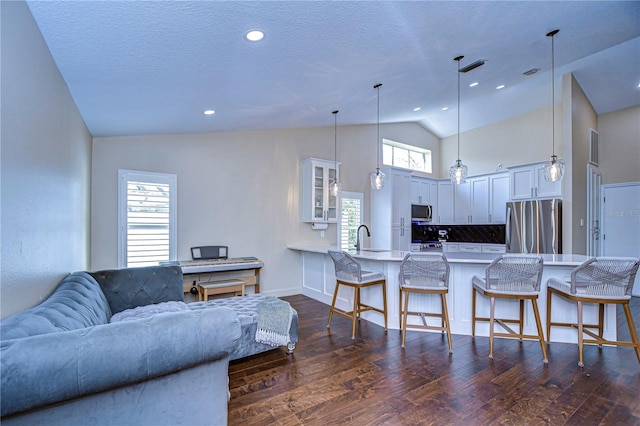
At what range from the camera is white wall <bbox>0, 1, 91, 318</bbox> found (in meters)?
1.30

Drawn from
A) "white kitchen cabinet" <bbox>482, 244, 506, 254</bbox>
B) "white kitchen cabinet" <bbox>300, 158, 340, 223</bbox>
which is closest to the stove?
"white kitchen cabinet" <bbox>482, 244, 506, 254</bbox>

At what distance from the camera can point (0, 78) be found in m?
1.22

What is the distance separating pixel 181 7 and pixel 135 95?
1.28 metres

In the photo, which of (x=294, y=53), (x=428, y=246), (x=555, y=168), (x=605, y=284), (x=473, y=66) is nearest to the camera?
(x=294, y=53)

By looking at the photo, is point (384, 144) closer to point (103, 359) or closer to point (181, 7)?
point (181, 7)

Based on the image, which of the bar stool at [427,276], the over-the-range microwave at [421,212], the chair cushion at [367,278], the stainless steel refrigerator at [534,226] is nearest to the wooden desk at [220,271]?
the chair cushion at [367,278]

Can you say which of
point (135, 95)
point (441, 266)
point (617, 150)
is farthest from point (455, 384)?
point (617, 150)

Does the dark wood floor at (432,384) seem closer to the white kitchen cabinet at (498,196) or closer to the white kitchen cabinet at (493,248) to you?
the white kitchen cabinet at (493,248)

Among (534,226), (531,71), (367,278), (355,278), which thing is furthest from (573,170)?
(355,278)

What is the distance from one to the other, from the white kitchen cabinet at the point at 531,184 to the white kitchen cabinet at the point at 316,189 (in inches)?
138

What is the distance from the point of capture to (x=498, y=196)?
20.6ft

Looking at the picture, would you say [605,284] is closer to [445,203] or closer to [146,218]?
[445,203]

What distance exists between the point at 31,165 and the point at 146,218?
2.62 meters

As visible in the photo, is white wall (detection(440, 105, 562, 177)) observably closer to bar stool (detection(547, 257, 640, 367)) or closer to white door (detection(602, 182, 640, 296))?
white door (detection(602, 182, 640, 296))
